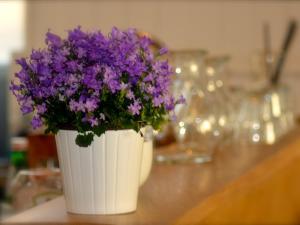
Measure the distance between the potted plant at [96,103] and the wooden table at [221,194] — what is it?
0.13 ft

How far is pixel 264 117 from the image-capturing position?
2178mm

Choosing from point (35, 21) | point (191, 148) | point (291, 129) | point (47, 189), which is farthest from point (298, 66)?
point (47, 189)

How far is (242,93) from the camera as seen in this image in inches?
88.3

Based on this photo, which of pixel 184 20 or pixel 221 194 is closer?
pixel 221 194

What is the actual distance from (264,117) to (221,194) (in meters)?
1.10

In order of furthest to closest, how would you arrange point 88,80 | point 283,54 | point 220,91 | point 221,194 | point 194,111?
point 283,54 → point 220,91 → point 194,111 → point 221,194 → point 88,80

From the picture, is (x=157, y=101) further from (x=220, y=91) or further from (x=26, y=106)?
(x=220, y=91)

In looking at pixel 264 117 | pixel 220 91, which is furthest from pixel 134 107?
pixel 264 117

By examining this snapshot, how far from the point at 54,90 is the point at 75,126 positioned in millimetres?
58

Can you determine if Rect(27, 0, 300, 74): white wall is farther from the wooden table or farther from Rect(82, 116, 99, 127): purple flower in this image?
Rect(82, 116, 99, 127): purple flower

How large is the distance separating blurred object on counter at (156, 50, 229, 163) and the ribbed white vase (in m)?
0.72

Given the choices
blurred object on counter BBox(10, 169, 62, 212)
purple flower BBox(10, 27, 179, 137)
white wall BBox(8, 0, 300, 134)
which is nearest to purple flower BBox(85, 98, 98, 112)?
purple flower BBox(10, 27, 179, 137)

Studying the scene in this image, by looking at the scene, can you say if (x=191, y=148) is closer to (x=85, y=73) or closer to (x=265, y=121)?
(x=265, y=121)

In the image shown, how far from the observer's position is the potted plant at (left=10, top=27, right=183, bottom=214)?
2.79 ft
